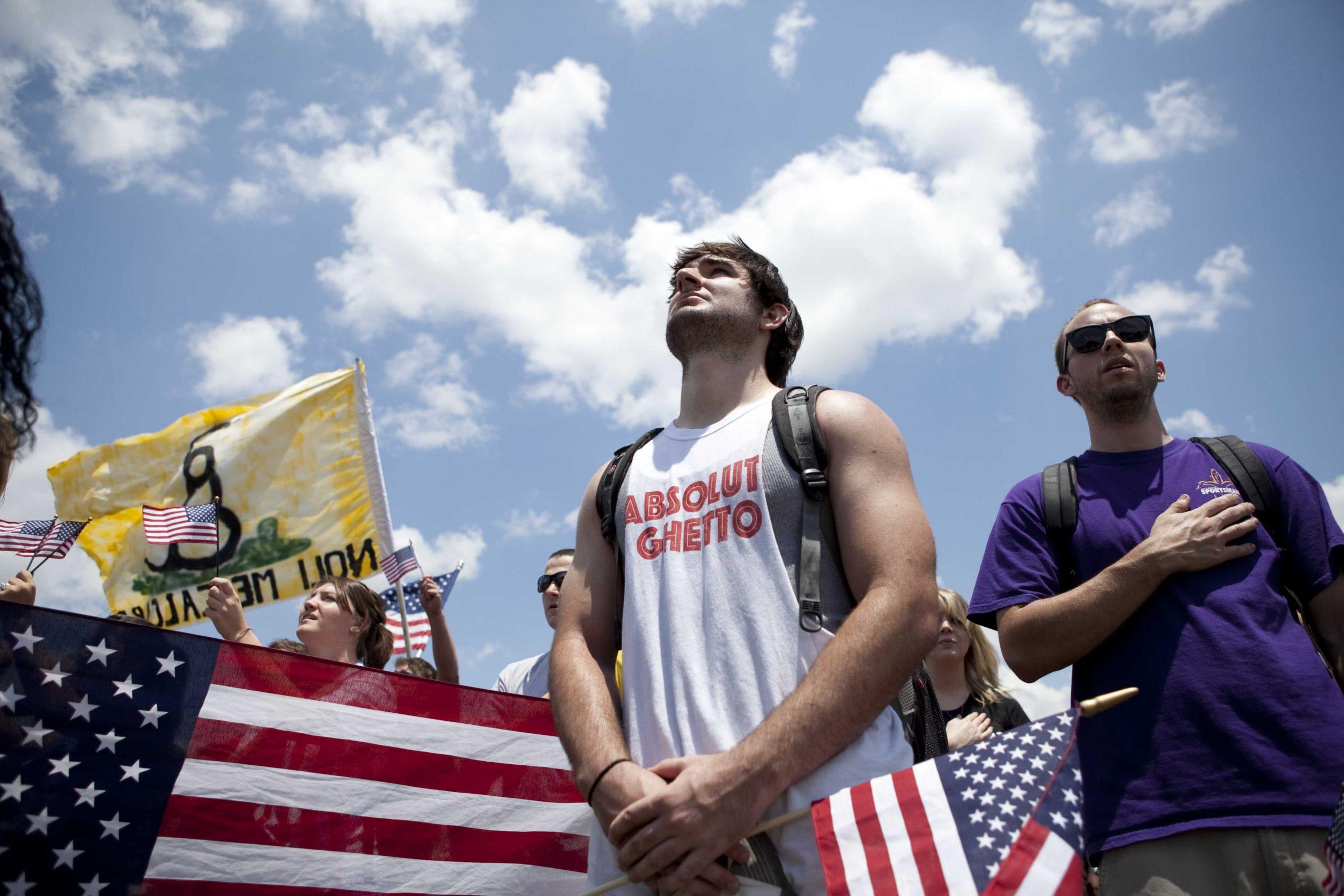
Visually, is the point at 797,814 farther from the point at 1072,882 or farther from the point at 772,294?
the point at 772,294

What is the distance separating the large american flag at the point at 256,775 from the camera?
2.88m

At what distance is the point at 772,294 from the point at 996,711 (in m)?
2.57

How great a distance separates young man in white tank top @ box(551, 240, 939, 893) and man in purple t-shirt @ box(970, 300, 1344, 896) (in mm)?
755

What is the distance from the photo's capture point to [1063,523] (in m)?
3.04

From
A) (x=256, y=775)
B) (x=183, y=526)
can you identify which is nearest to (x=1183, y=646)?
(x=256, y=775)

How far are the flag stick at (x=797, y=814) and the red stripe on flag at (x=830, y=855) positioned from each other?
0.14ft

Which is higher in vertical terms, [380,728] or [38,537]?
[38,537]

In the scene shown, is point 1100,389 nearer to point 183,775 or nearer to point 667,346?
point 667,346

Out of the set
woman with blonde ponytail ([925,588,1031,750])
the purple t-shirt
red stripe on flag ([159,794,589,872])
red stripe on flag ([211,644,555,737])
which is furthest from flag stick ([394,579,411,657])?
the purple t-shirt

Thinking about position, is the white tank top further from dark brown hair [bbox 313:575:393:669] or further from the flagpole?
the flagpole

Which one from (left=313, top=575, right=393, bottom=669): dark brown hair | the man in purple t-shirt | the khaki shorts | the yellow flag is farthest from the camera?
the yellow flag

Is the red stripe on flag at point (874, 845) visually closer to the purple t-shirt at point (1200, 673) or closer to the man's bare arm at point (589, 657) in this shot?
the man's bare arm at point (589, 657)

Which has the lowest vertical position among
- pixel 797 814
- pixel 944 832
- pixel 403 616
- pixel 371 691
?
pixel 944 832

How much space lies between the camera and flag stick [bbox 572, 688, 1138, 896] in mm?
2012
